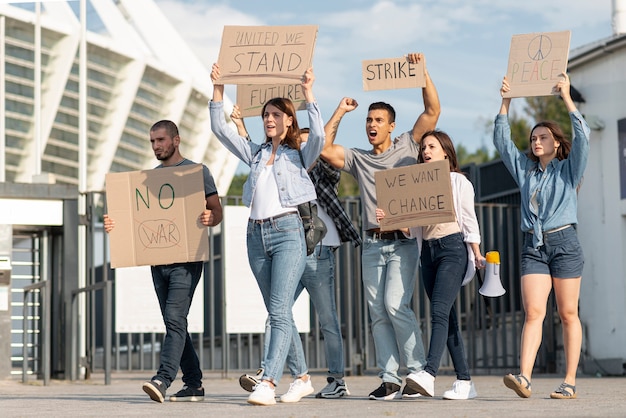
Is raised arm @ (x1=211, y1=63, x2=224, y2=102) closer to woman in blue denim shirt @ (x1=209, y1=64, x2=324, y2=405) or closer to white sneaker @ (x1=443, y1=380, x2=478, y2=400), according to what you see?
woman in blue denim shirt @ (x1=209, y1=64, x2=324, y2=405)

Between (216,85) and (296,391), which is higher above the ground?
(216,85)

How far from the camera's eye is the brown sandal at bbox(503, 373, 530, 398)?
7.25 metres

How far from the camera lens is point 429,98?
782cm

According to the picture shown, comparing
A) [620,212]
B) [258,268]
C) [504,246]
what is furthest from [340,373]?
[504,246]

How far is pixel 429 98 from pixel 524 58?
2.29 ft

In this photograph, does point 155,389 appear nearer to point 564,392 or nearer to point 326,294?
point 326,294

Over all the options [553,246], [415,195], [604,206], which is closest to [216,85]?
[415,195]

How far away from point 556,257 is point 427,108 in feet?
4.29

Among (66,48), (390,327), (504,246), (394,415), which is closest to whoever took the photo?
(394,415)

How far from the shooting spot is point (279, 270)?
717 cm

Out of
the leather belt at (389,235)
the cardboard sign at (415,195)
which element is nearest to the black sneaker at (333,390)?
the leather belt at (389,235)

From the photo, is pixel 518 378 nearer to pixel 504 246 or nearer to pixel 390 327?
pixel 390 327

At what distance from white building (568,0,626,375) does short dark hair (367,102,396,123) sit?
20.5ft

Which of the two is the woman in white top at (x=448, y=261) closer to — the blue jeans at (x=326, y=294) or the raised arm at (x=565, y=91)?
the blue jeans at (x=326, y=294)
